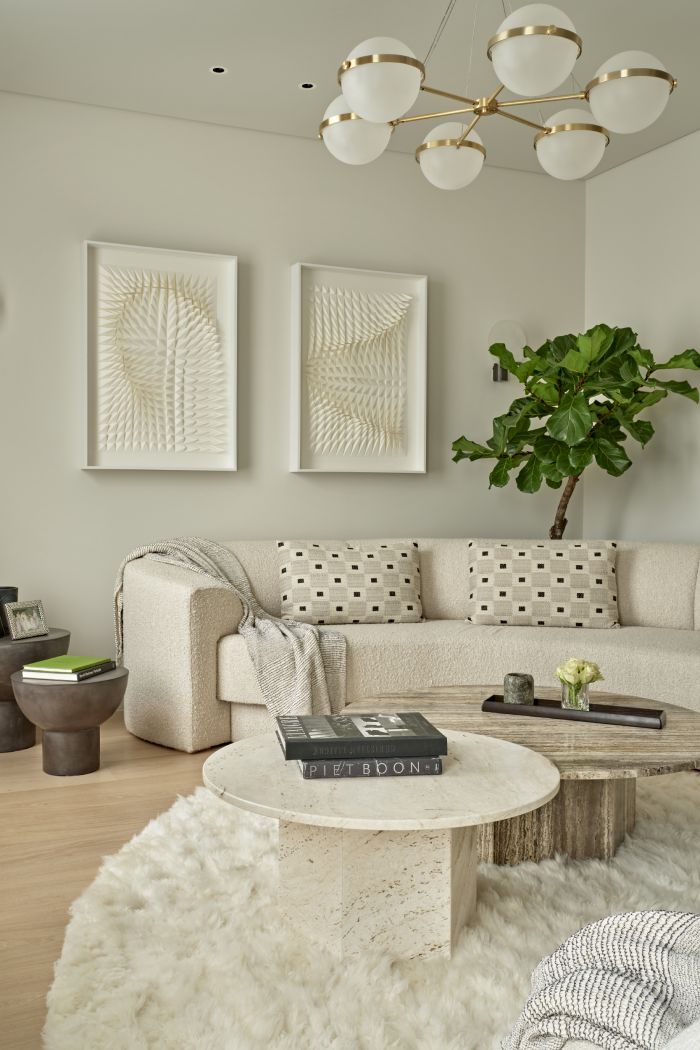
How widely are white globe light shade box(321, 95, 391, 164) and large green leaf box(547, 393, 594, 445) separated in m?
1.77

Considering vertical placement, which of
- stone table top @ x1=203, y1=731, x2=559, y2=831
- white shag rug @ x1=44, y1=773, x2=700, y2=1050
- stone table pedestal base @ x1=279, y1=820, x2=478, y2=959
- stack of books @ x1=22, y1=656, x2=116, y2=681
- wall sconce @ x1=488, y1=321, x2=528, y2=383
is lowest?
white shag rug @ x1=44, y1=773, x2=700, y2=1050

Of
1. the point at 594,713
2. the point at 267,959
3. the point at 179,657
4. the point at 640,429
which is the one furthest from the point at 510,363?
the point at 267,959

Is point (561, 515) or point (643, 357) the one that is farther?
point (561, 515)

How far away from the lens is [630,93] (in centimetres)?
242

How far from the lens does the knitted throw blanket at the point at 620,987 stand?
91cm

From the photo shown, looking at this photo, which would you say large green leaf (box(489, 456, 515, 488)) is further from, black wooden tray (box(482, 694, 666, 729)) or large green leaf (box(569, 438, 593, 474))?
black wooden tray (box(482, 694, 666, 729))

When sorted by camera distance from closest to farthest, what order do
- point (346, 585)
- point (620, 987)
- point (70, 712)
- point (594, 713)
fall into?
point (620, 987), point (594, 713), point (70, 712), point (346, 585)

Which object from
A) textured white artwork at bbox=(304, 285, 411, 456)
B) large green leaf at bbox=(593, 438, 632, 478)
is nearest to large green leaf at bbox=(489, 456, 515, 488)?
large green leaf at bbox=(593, 438, 632, 478)

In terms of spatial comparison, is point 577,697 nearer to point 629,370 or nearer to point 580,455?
point 580,455

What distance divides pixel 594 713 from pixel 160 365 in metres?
2.70

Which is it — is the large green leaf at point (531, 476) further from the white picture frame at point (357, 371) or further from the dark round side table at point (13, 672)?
the dark round side table at point (13, 672)

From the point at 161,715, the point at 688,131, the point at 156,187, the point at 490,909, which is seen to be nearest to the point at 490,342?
the point at 688,131

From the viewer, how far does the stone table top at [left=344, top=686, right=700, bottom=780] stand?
2.12 meters

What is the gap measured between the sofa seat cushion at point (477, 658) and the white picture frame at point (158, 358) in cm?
116
